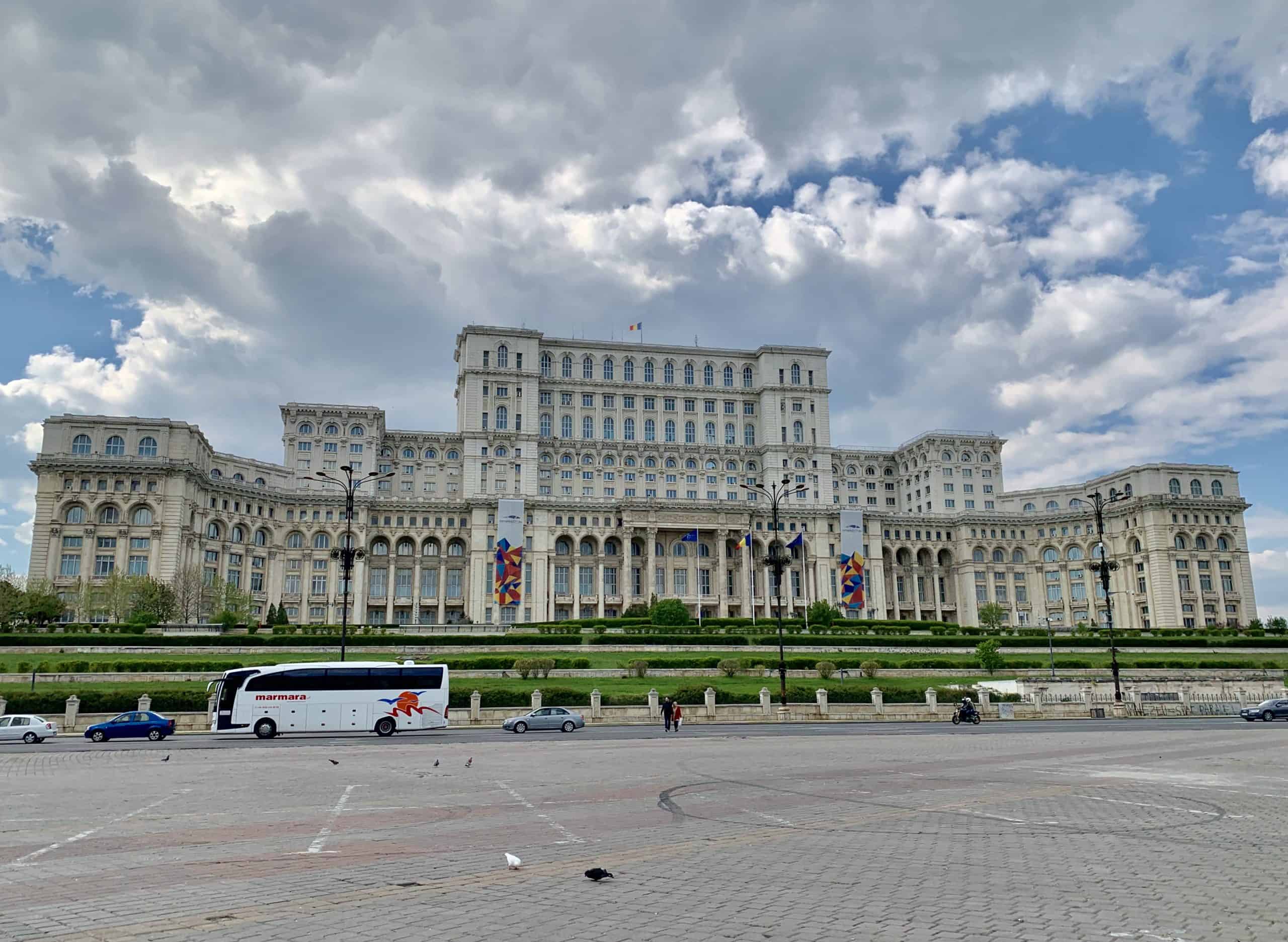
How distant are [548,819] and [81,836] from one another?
6912 millimetres

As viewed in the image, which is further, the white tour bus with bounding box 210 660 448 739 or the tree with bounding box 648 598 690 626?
the tree with bounding box 648 598 690 626

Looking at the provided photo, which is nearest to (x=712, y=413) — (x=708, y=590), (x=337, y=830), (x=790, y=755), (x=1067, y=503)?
(x=708, y=590)

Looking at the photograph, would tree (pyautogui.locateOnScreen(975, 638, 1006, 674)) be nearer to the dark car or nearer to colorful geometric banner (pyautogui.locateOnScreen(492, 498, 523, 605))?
the dark car

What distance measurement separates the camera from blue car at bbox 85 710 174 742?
125 feet

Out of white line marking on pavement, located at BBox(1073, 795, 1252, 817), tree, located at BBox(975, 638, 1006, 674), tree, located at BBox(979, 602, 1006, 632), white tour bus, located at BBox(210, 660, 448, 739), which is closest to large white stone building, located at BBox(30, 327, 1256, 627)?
tree, located at BBox(979, 602, 1006, 632)

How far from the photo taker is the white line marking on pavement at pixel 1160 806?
615 inches

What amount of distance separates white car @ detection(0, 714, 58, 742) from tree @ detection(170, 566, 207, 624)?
56177 millimetres

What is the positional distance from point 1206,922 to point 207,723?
144ft

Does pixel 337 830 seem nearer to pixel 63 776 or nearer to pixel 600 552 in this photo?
pixel 63 776

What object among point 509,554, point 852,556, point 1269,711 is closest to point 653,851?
point 1269,711

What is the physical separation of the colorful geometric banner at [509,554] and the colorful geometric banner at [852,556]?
37292mm

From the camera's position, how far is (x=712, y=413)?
136 m

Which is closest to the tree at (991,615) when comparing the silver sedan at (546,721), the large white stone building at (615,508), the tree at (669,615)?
the large white stone building at (615,508)

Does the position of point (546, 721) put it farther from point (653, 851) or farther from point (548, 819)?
point (653, 851)
